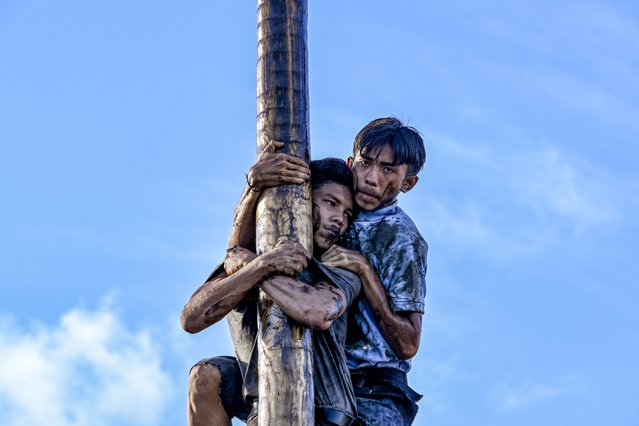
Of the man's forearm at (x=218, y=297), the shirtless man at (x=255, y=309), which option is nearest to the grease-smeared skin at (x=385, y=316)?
the shirtless man at (x=255, y=309)

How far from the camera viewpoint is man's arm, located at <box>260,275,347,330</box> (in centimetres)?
928

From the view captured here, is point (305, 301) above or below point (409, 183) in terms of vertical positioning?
below

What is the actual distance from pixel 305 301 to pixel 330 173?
150 cm

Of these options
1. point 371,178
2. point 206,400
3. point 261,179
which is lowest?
point 206,400

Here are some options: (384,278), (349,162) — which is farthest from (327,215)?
(349,162)

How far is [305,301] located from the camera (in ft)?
30.6

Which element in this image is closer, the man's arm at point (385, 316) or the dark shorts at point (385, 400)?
the dark shorts at point (385, 400)

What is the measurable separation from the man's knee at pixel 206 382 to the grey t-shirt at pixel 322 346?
0.62ft

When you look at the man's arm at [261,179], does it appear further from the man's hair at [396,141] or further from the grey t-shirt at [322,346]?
the man's hair at [396,141]

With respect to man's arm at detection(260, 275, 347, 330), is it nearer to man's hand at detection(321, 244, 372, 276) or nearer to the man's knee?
man's hand at detection(321, 244, 372, 276)

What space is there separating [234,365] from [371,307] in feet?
3.54

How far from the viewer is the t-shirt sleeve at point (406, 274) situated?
10228 millimetres

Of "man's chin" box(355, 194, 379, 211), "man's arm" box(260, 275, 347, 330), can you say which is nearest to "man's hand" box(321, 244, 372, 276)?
"man's chin" box(355, 194, 379, 211)

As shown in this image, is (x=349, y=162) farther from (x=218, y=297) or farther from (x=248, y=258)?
(x=218, y=297)
